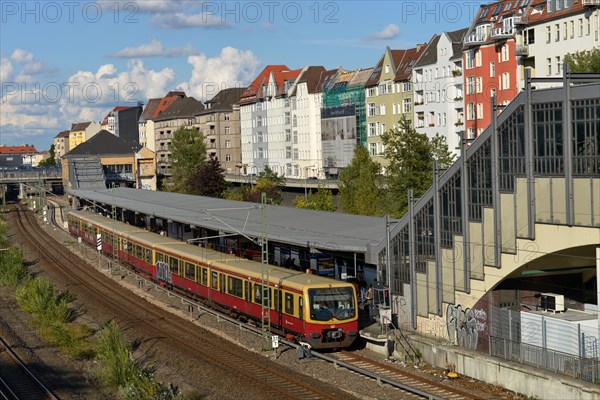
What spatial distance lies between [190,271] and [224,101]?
102 m

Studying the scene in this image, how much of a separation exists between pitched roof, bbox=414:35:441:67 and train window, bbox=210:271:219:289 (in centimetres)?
5020

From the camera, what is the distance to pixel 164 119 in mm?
160000

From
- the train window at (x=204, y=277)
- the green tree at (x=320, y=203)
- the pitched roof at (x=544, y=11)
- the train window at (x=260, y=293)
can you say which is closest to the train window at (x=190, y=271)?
the train window at (x=204, y=277)

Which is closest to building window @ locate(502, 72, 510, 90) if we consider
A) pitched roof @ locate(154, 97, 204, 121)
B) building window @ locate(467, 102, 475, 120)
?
building window @ locate(467, 102, 475, 120)

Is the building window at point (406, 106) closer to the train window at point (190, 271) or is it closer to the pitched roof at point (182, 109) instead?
the train window at point (190, 271)

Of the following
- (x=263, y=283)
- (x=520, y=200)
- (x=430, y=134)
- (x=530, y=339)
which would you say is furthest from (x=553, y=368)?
(x=430, y=134)

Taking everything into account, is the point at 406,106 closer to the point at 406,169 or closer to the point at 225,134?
the point at 406,169

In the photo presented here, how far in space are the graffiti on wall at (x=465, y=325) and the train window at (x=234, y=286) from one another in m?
8.83

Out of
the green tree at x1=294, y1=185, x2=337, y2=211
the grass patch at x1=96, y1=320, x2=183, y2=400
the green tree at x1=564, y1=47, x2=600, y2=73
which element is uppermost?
the green tree at x1=564, y1=47, x2=600, y2=73

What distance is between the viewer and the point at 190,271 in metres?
40.3

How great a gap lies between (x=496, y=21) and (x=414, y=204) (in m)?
42.0

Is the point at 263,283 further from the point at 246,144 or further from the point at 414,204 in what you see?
the point at 246,144

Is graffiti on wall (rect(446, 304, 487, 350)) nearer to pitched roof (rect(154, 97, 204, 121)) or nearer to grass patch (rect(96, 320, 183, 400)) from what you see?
grass patch (rect(96, 320, 183, 400))

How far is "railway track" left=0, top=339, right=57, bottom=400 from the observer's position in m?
25.6
